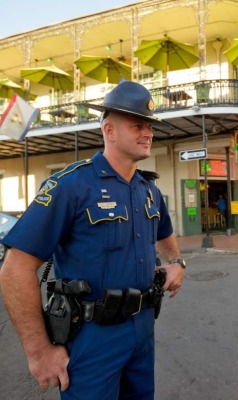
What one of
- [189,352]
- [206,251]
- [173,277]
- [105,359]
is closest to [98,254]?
[105,359]

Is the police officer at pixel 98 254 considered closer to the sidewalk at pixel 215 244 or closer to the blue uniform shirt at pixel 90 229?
the blue uniform shirt at pixel 90 229

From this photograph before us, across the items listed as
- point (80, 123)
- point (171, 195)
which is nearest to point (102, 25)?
point (80, 123)

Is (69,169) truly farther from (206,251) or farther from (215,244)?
(215,244)

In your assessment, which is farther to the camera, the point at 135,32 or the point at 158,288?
the point at 135,32

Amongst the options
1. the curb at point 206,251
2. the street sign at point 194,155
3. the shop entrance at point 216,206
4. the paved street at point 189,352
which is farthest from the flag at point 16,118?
the shop entrance at point 216,206

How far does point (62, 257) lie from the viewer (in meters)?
1.70

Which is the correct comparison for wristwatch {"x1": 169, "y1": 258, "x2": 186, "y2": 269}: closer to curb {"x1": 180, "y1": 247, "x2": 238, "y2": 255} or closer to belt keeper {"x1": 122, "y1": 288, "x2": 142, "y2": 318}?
belt keeper {"x1": 122, "y1": 288, "x2": 142, "y2": 318}

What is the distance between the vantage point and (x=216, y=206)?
55.7 feet

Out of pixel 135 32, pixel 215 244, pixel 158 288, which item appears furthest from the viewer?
pixel 135 32

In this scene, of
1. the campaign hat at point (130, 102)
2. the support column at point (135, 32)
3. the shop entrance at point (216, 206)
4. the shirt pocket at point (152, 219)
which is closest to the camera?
the campaign hat at point (130, 102)

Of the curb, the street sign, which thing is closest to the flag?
the street sign

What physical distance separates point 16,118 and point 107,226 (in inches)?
456

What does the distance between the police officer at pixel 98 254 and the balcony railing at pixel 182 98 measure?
36.6 ft

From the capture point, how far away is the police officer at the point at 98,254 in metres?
1.53
